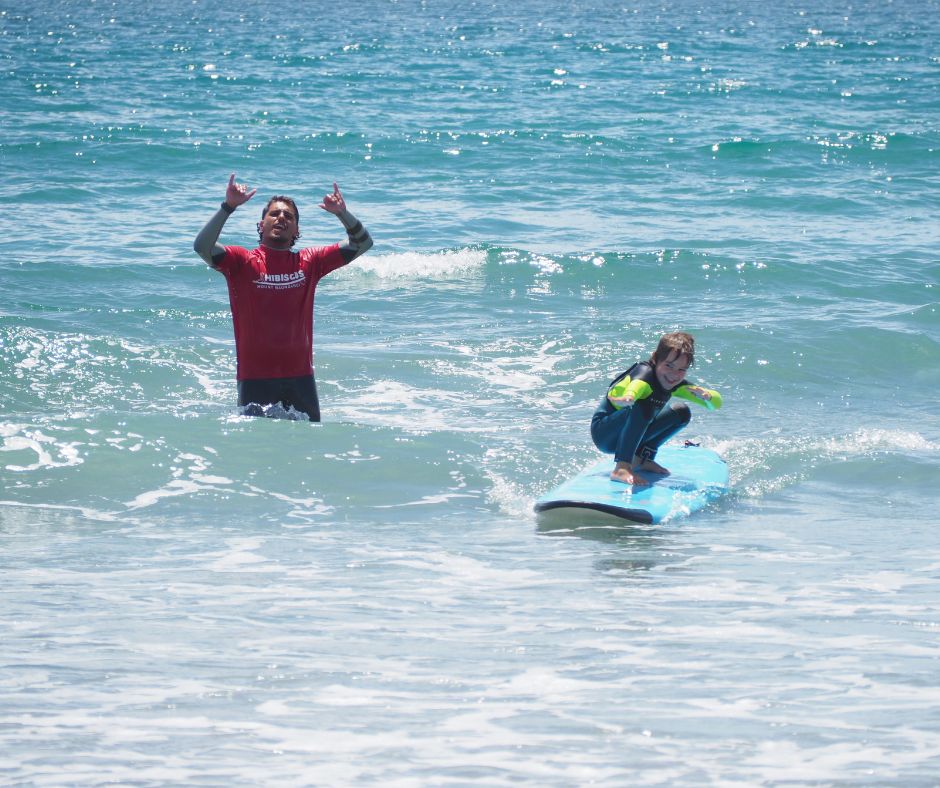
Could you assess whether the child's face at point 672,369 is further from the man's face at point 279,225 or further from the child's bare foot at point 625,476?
the man's face at point 279,225

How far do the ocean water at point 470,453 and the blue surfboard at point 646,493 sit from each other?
0.49ft

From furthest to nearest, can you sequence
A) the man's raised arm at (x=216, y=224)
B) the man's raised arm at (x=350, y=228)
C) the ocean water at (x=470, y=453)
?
the man's raised arm at (x=350, y=228)
the man's raised arm at (x=216, y=224)
the ocean water at (x=470, y=453)

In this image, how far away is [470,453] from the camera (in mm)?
Result: 8844

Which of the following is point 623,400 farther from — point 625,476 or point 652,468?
point 652,468

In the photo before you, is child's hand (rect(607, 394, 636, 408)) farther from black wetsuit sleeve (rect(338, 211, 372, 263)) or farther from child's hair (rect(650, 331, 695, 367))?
black wetsuit sleeve (rect(338, 211, 372, 263))

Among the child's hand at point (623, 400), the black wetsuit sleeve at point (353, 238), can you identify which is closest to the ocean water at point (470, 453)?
the child's hand at point (623, 400)

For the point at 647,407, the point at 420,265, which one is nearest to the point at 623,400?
the point at 647,407

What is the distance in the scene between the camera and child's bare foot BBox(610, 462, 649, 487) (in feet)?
24.8

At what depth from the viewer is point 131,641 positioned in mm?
5012

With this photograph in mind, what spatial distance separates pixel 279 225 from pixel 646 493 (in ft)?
8.63

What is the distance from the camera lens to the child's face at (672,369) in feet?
24.5

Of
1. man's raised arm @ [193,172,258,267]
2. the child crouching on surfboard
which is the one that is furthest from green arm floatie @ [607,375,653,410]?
man's raised arm @ [193,172,258,267]

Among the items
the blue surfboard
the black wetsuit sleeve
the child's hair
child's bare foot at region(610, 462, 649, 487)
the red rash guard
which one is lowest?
the blue surfboard

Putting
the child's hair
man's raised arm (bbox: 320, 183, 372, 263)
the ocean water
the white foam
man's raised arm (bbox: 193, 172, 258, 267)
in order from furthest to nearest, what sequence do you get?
1. the white foam
2. the child's hair
3. man's raised arm (bbox: 320, 183, 372, 263)
4. man's raised arm (bbox: 193, 172, 258, 267)
5. the ocean water
